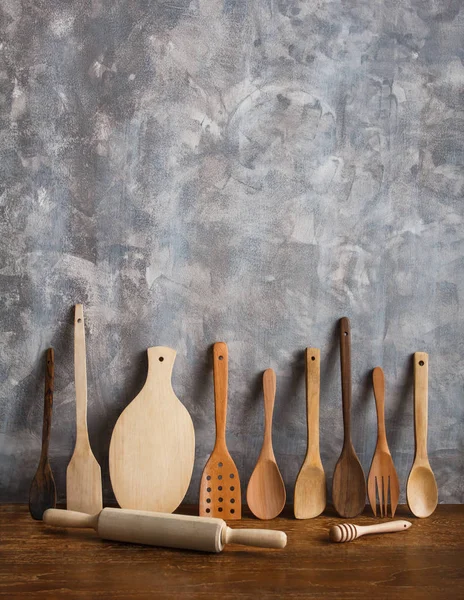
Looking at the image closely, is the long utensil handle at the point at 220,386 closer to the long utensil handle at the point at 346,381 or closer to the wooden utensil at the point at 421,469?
the long utensil handle at the point at 346,381

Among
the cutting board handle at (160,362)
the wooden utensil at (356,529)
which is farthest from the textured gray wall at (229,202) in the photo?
the wooden utensil at (356,529)

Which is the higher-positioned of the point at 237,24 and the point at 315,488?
the point at 237,24

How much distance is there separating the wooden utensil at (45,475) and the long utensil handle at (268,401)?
436mm

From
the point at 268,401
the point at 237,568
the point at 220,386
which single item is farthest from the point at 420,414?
the point at 237,568

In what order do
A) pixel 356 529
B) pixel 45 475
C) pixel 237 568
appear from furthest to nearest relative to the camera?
pixel 45 475
pixel 356 529
pixel 237 568

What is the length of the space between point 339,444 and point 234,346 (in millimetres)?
310

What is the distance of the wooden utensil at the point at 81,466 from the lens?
138 centimetres

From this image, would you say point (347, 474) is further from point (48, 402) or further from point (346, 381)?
point (48, 402)

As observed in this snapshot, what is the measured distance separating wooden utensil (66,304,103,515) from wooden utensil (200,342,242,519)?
0.71 ft

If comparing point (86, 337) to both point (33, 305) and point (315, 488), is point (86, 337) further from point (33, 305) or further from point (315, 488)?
point (315, 488)

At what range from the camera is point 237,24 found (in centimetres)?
140

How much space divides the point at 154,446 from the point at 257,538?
1.07ft

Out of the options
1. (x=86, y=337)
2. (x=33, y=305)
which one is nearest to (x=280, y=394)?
(x=86, y=337)

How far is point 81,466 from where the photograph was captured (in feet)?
4.54
